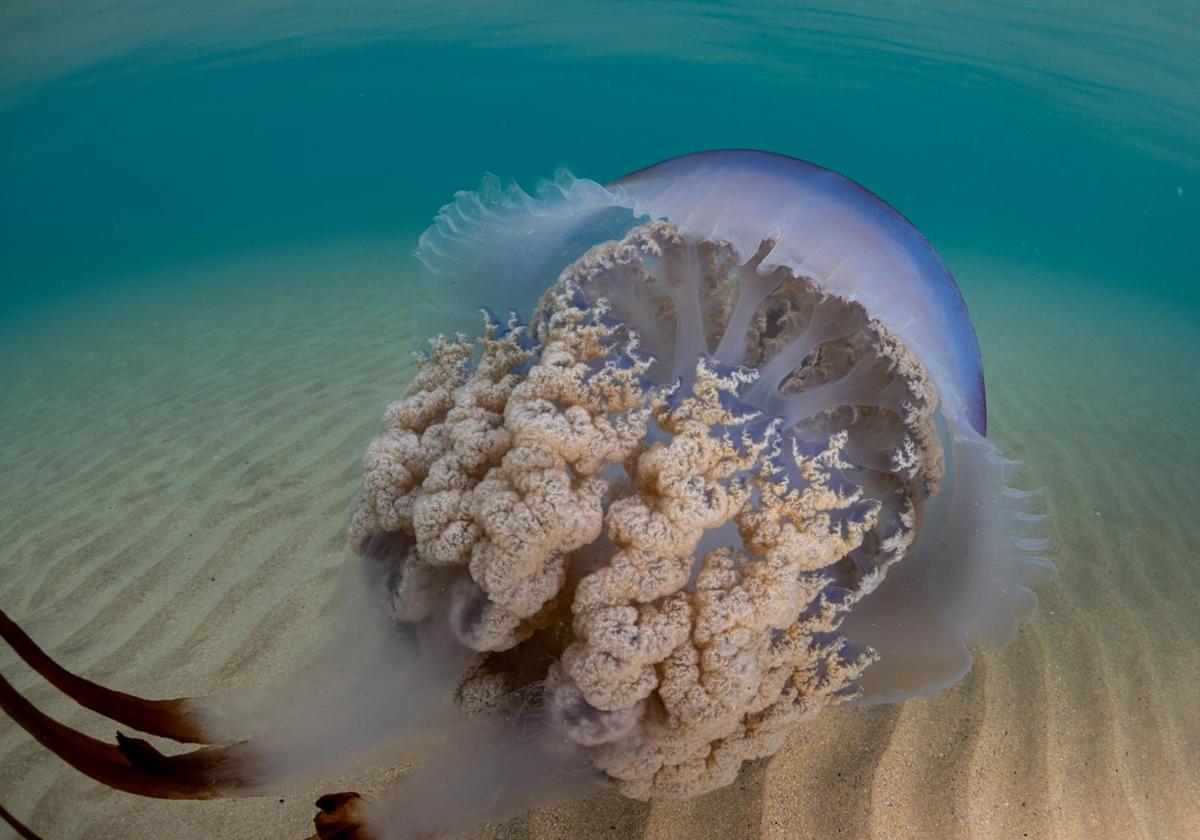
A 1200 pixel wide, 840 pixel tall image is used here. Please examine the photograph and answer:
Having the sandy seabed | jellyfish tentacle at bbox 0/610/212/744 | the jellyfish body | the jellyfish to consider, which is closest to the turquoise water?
the sandy seabed

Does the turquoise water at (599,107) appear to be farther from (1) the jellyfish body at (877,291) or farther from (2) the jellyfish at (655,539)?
(2) the jellyfish at (655,539)

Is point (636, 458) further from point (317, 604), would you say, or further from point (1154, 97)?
point (1154, 97)

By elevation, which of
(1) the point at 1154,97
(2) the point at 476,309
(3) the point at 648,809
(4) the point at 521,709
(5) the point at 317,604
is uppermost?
(1) the point at 1154,97

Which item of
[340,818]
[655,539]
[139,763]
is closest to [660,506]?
[655,539]

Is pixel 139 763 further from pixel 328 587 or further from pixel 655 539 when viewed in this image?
pixel 328 587

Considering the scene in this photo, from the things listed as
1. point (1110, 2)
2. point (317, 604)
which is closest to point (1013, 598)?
point (317, 604)
